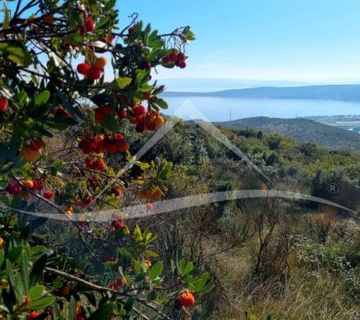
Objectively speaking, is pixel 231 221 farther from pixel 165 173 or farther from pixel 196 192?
pixel 165 173

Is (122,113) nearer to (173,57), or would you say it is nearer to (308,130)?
(173,57)

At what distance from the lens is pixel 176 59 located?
1434mm

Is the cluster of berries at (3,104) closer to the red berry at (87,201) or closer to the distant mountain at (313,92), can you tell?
the red berry at (87,201)

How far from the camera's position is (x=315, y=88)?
6744cm

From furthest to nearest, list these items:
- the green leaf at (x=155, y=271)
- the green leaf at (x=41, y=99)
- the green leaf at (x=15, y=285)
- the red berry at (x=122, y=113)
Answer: the green leaf at (x=155, y=271), the red berry at (x=122, y=113), the green leaf at (x=41, y=99), the green leaf at (x=15, y=285)

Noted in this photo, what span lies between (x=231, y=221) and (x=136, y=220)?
Answer: 257 centimetres

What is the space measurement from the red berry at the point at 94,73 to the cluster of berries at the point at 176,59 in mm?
283

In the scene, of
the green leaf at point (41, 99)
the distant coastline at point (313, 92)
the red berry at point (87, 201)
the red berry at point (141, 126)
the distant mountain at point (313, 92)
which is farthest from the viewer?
the distant mountain at point (313, 92)

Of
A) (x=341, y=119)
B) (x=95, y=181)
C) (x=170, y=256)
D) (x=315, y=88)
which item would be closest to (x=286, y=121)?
(x=341, y=119)

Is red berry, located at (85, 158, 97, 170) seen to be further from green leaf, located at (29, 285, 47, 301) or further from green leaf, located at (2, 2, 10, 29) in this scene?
green leaf, located at (29, 285, 47, 301)

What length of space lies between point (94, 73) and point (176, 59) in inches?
15.1

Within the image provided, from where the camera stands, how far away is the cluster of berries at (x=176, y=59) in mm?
1373

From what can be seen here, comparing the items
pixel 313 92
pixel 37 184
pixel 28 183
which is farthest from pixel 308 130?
pixel 28 183

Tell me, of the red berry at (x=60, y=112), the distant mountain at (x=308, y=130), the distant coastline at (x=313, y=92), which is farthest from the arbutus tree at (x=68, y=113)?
the distant coastline at (x=313, y=92)
